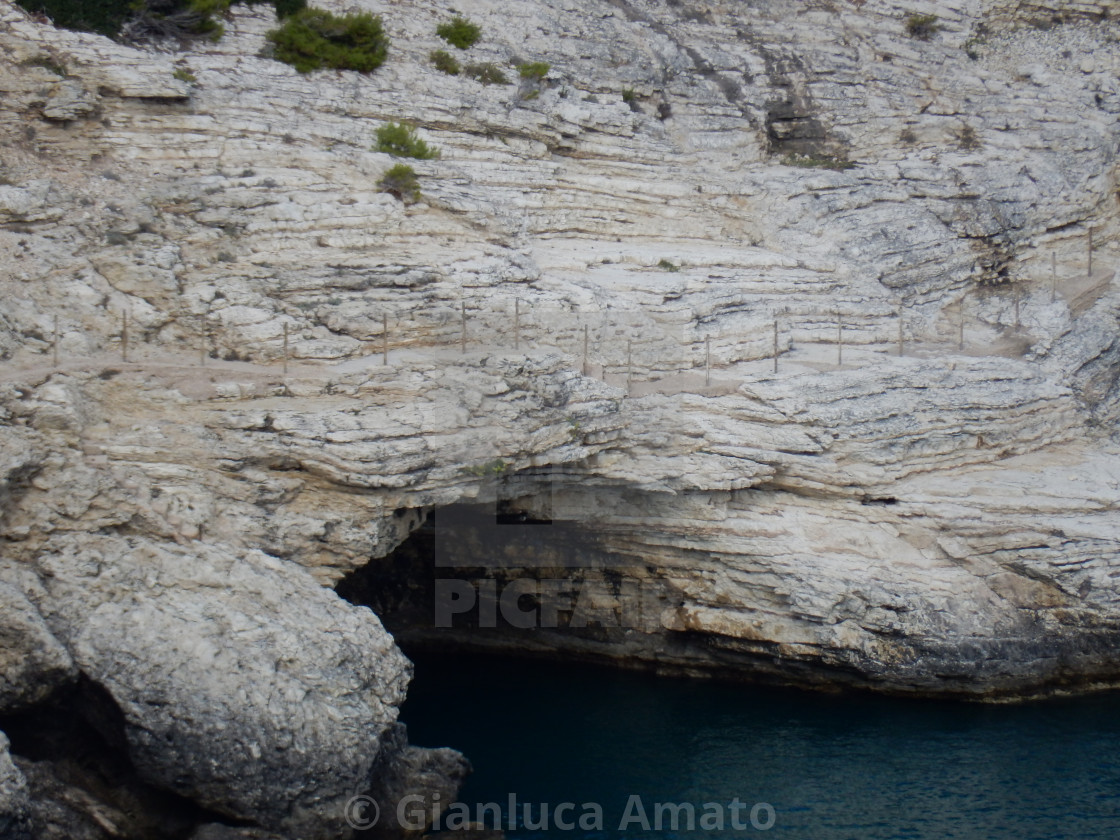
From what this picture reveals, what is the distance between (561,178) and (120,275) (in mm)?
11471

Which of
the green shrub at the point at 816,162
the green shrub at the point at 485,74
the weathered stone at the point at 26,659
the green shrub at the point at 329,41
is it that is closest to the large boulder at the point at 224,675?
the weathered stone at the point at 26,659

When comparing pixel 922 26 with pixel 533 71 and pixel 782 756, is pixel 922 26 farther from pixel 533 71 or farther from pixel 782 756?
pixel 782 756

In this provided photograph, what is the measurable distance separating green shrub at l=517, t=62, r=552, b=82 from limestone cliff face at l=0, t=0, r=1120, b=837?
17.5 inches

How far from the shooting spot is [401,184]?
78.0 ft

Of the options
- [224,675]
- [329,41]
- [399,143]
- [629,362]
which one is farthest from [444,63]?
[224,675]

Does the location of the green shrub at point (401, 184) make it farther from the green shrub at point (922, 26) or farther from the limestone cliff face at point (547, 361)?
the green shrub at point (922, 26)

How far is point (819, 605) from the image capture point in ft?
74.9

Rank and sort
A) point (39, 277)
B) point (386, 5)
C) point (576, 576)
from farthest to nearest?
point (386, 5)
point (576, 576)
point (39, 277)

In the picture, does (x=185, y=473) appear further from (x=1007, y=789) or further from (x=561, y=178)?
(x=1007, y=789)

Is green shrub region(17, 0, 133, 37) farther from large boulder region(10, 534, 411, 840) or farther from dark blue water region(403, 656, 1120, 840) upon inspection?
dark blue water region(403, 656, 1120, 840)

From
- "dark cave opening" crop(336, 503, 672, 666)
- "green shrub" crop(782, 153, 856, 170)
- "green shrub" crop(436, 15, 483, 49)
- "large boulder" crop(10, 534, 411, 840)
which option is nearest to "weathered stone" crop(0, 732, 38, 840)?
"large boulder" crop(10, 534, 411, 840)

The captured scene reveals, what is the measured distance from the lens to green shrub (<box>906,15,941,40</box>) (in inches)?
1342

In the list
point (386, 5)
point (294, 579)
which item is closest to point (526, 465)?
point (294, 579)

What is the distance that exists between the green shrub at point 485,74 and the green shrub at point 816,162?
8822 millimetres
